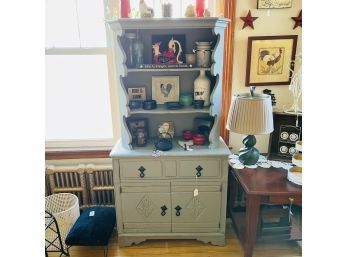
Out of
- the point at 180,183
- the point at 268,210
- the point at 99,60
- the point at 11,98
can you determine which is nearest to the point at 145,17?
the point at 99,60

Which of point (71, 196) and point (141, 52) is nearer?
point (141, 52)

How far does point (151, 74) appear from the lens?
2102 millimetres

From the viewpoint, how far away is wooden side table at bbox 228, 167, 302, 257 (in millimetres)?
1724

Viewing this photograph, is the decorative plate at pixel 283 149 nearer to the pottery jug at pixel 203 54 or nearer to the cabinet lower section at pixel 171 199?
the cabinet lower section at pixel 171 199

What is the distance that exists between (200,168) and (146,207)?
54 centimetres

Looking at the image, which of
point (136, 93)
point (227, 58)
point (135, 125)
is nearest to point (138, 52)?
point (136, 93)

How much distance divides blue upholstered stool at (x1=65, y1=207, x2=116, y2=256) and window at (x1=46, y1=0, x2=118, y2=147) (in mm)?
668

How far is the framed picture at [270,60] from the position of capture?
Answer: 6.82 ft

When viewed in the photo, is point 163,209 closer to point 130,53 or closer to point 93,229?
point 93,229

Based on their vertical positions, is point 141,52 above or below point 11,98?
above

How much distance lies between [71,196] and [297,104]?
7.04 feet

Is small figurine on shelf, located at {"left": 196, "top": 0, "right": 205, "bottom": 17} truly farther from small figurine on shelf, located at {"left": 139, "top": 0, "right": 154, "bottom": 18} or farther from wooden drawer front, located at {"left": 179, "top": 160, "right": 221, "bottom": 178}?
wooden drawer front, located at {"left": 179, "top": 160, "right": 221, "bottom": 178}

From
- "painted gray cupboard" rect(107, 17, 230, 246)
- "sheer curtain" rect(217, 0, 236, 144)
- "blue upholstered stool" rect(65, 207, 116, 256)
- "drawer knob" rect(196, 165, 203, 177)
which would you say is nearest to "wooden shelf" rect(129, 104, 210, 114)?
"painted gray cupboard" rect(107, 17, 230, 246)

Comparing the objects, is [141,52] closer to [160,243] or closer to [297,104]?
[297,104]
